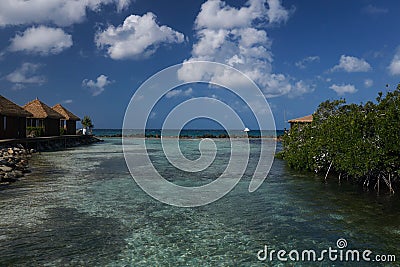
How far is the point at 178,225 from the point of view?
7457mm

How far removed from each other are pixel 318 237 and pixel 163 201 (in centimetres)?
485

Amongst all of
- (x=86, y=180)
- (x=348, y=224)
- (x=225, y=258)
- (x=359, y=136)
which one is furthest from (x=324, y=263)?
(x=86, y=180)

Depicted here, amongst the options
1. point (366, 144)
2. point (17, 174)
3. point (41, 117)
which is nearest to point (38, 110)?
point (41, 117)

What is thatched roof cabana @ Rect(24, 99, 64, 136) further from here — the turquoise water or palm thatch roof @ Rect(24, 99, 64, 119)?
the turquoise water

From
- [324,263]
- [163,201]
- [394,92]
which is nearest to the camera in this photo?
[324,263]

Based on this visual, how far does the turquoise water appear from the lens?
18.6ft

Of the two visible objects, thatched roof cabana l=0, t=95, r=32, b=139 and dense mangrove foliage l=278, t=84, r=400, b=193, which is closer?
dense mangrove foliage l=278, t=84, r=400, b=193

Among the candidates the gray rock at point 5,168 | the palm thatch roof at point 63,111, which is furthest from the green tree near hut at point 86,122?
the gray rock at point 5,168

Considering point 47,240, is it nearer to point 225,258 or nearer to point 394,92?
point 225,258

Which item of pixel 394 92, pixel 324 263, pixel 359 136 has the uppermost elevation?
pixel 394 92

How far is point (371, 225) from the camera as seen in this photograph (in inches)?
289

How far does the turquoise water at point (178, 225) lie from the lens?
5684 mm

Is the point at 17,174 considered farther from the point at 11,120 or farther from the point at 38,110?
the point at 38,110

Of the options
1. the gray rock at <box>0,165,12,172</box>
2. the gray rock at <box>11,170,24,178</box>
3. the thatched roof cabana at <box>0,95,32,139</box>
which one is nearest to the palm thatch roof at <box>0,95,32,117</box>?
the thatched roof cabana at <box>0,95,32,139</box>
